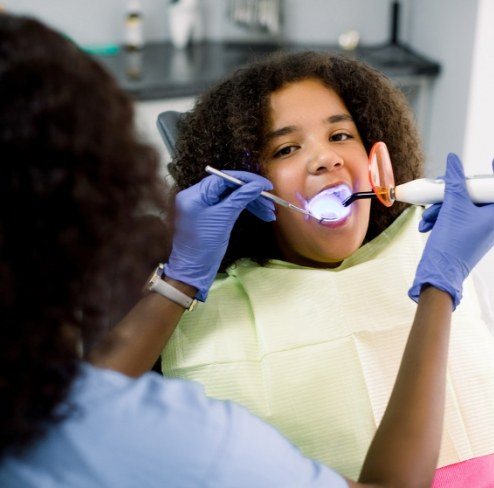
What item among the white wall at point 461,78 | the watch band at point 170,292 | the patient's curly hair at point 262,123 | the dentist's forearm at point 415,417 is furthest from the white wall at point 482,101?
the dentist's forearm at point 415,417

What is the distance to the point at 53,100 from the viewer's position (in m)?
0.68

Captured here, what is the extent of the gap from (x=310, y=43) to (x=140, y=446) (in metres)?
2.60

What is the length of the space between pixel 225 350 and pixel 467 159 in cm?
159

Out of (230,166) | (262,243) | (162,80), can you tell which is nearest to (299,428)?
(262,243)

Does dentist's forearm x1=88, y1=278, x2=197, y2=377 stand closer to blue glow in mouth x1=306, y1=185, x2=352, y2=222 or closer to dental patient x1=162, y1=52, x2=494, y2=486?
dental patient x1=162, y1=52, x2=494, y2=486

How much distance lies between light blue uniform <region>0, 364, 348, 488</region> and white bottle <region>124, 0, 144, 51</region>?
2.29 m

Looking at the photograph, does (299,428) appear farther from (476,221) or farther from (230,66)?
(230,66)

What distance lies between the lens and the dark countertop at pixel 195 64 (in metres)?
2.47

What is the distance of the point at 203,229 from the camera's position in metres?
1.36

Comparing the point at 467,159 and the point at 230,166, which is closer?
the point at 230,166

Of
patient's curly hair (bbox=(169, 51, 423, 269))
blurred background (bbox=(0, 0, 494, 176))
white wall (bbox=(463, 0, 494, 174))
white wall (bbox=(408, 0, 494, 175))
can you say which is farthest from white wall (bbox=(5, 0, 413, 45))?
patient's curly hair (bbox=(169, 51, 423, 269))

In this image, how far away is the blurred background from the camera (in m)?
2.51

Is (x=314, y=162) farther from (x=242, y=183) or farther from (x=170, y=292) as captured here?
(x=170, y=292)

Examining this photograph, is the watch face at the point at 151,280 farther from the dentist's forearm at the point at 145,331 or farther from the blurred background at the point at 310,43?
the blurred background at the point at 310,43
